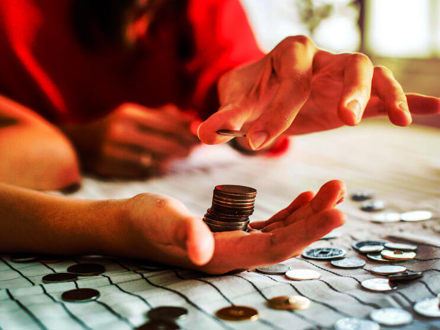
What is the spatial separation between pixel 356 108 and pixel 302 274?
27cm

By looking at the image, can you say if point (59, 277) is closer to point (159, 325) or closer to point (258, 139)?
point (159, 325)

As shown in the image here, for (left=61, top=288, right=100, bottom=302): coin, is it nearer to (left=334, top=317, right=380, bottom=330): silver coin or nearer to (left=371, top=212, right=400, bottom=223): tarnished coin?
(left=334, top=317, right=380, bottom=330): silver coin

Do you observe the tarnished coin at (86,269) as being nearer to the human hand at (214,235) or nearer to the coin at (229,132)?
the human hand at (214,235)

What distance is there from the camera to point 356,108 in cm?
67

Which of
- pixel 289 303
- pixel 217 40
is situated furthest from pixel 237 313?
pixel 217 40

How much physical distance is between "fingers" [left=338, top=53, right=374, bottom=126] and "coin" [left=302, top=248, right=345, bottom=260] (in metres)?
0.26

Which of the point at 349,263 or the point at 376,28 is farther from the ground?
the point at 376,28

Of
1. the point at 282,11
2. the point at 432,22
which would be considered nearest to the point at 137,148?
the point at 432,22

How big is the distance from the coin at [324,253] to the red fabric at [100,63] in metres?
0.84

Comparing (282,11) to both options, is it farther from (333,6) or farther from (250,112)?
(250,112)

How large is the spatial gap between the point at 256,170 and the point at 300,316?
1.11 metres

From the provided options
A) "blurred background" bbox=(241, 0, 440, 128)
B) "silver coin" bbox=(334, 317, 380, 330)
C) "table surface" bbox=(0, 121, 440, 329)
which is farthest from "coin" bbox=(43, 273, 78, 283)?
"blurred background" bbox=(241, 0, 440, 128)

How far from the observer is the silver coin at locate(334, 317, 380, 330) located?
0.54m

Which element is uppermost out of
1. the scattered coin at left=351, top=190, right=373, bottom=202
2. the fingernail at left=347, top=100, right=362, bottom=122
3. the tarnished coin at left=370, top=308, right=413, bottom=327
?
the fingernail at left=347, top=100, right=362, bottom=122
